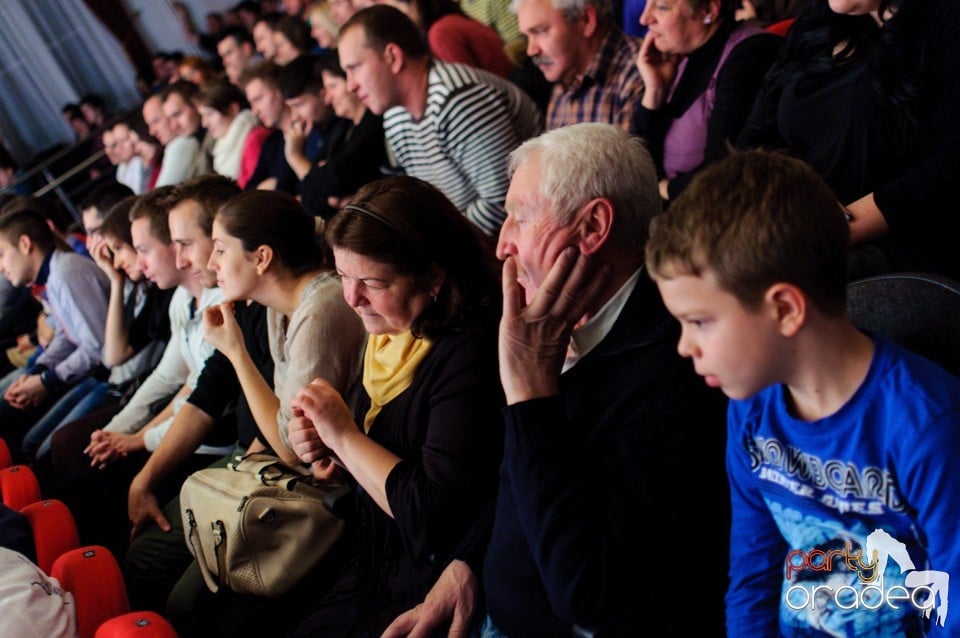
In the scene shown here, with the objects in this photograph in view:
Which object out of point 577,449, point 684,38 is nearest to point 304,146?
point 684,38

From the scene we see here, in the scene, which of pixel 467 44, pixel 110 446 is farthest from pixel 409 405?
pixel 467 44

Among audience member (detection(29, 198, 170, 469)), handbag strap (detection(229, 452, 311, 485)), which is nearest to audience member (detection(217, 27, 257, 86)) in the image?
audience member (detection(29, 198, 170, 469))

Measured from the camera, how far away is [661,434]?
1.12 m

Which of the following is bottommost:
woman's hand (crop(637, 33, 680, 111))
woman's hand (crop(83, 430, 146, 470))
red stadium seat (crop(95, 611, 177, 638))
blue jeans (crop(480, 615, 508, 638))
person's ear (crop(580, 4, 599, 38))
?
blue jeans (crop(480, 615, 508, 638))

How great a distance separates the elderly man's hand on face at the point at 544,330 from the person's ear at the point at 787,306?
13.9 inches

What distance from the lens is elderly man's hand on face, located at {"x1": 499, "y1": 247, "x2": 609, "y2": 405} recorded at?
117 cm

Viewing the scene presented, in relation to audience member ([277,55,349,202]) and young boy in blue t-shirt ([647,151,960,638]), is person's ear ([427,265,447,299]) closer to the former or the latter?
young boy in blue t-shirt ([647,151,960,638])

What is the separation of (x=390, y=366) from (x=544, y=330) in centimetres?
51

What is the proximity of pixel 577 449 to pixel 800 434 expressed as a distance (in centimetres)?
31

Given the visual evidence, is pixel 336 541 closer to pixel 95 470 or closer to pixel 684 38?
pixel 95 470

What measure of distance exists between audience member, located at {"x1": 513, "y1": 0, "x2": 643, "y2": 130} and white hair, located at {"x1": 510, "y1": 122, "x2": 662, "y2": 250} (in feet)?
4.48

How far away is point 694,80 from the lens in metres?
2.24

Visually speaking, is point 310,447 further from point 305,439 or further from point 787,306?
point 787,306

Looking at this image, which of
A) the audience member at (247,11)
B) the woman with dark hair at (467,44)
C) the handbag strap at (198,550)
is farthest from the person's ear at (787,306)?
the audience member at (247,11)
